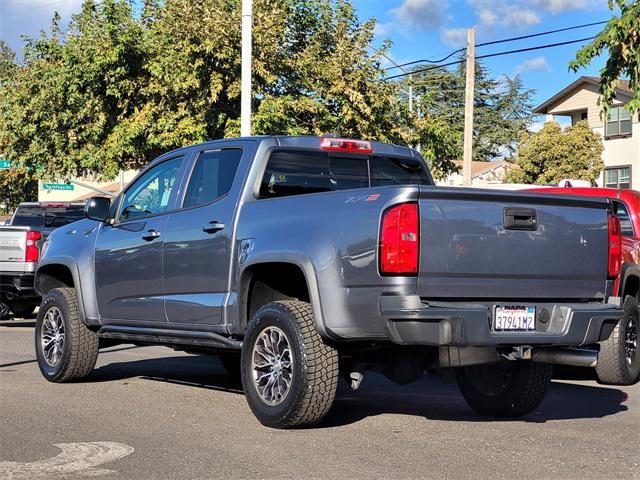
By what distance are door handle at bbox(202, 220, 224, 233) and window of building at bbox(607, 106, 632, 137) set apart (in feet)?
124

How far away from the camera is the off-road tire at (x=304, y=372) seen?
258 inches

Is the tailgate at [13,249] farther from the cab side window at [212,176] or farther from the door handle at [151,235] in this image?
the cab side window at [212,176]

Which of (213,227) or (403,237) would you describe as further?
(213,227)

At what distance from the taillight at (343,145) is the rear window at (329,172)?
0.16 feet

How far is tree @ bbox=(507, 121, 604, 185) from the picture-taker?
4228 centimetres

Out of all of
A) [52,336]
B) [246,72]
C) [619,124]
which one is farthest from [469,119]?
[619,124]

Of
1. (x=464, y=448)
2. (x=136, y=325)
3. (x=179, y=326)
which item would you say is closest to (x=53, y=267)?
(x=136, y=325)

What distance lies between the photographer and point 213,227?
758cm

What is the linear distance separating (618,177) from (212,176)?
38284mm

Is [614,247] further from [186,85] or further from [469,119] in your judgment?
[469,119]

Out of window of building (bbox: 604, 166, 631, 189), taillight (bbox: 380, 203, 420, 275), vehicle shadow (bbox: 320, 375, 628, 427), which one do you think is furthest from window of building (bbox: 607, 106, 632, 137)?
taillight (bbox: 380, 203, 420, 275)

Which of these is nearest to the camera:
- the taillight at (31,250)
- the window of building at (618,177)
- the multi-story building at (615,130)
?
the taillight at (31,250)

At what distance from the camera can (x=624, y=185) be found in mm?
43906

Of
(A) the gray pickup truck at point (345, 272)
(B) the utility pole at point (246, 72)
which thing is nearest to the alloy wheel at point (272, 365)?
(A) the gray pickup truck at point (345, 272)
